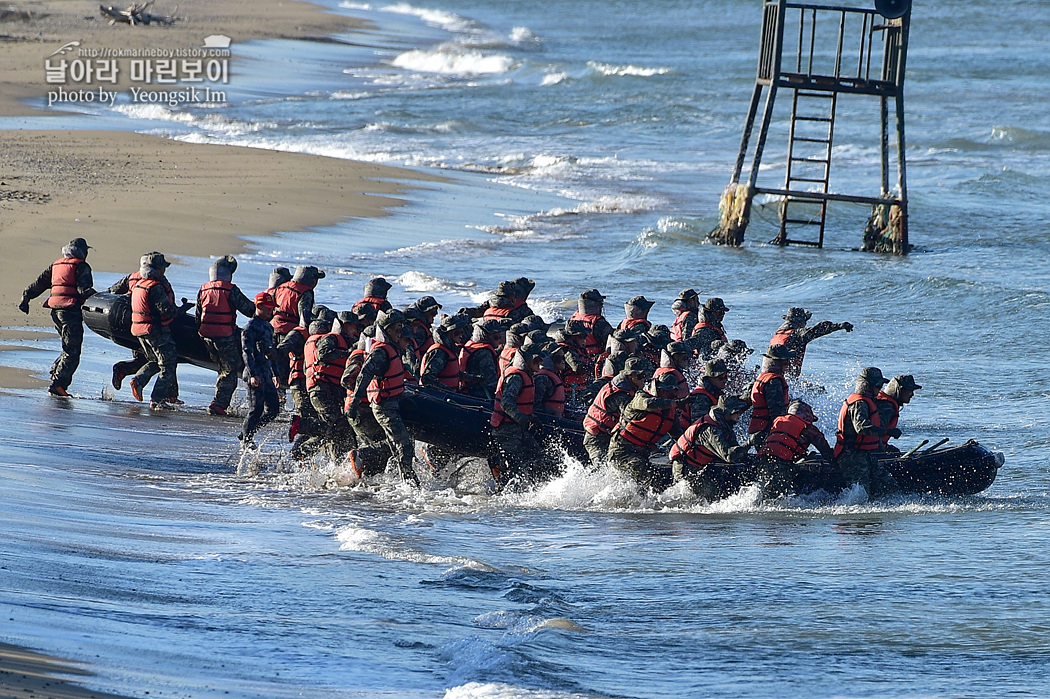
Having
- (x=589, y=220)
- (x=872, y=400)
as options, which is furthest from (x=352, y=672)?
(x=589, y=220)

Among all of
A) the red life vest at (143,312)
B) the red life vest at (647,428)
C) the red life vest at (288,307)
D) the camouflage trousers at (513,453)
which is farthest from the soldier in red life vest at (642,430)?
the red life vest at (143,312)

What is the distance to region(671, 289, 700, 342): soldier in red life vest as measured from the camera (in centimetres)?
1570

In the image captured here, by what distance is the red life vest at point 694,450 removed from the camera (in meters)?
12.2

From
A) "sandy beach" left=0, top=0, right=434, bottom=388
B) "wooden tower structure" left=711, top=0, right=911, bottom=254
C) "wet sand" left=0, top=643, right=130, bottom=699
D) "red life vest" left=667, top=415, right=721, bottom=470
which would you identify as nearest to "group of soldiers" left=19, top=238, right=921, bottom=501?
"red life vest" left=667, top=415, right=721, bottom=470

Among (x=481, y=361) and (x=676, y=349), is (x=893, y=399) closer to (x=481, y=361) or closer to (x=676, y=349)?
(x=676, y=349)

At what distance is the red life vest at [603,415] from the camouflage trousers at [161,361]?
206 inches

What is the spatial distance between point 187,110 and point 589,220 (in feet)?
58.1

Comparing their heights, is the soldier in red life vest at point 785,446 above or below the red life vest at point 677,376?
below

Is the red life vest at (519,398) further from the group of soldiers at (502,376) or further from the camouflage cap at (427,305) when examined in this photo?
the camouflage cap at (427,305)

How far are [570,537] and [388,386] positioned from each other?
2405mm

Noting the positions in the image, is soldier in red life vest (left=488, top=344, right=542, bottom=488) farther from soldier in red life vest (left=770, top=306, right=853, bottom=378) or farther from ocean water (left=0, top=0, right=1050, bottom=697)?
soldier in red life vest (left=770, top=306, right=853, bottom=378)

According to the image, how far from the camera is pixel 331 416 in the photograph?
13.2m

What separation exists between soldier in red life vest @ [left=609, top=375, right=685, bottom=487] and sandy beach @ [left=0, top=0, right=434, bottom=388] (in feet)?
22.8

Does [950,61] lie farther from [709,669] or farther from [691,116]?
[709,669]
